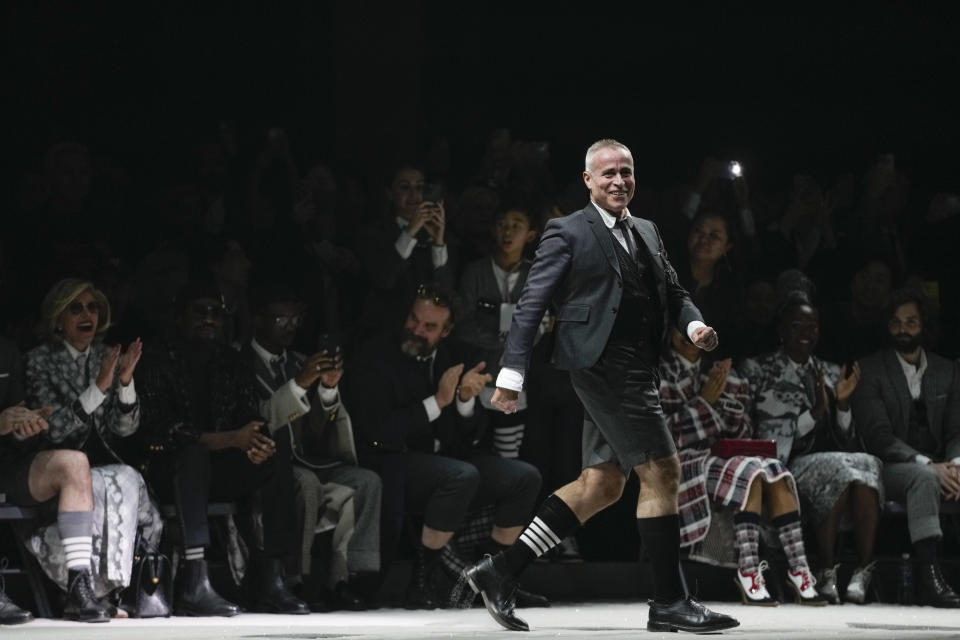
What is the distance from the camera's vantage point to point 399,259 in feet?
25.5

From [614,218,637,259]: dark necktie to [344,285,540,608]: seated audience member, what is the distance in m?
1.95

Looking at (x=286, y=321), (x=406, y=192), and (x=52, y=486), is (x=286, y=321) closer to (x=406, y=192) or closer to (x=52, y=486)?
(x=406, y=192)

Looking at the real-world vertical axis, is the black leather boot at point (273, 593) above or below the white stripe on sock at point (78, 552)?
below

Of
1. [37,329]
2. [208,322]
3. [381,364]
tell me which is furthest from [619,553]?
[37,329]

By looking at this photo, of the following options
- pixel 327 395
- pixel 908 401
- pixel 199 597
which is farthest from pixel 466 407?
pixel 908 401

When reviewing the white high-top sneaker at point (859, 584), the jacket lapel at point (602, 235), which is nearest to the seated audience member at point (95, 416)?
the jacket lapel at point (602, 235)

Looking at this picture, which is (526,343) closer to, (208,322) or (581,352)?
(581,352)

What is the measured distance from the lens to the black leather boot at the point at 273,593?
675 cm

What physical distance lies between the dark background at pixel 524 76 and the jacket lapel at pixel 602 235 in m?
3.46

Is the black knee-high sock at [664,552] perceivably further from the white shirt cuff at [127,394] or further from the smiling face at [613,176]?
the white shirt cuff at [127,394]

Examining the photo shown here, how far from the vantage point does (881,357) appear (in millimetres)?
8219

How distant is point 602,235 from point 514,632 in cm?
127

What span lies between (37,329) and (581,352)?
2.69m

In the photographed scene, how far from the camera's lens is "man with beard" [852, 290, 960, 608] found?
26.3ft
